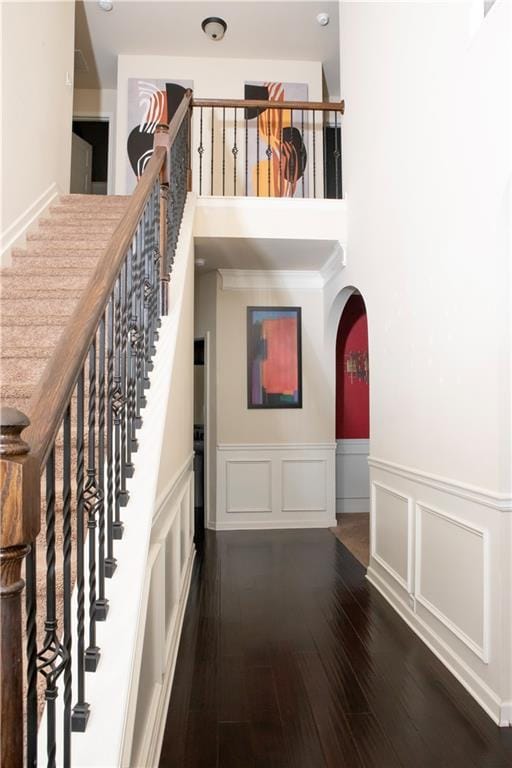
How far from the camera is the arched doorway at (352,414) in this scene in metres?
5.82

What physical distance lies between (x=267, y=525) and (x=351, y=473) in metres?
1.23

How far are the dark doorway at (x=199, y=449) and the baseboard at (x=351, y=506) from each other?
1.63m

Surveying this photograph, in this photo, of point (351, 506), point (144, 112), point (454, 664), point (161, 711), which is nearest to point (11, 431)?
point (161, 711)

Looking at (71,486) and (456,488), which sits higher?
(71,486)

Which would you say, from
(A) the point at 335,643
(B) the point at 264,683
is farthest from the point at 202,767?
(A) the point at 335,643

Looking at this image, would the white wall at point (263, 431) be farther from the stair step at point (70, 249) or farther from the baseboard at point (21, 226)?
the stair step at point (70, 249)

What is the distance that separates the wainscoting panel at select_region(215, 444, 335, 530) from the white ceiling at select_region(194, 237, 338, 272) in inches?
76.3

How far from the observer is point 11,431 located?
2.35 ft

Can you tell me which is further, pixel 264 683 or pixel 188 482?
pixel 188 482

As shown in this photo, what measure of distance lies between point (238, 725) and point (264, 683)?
1.08 feet

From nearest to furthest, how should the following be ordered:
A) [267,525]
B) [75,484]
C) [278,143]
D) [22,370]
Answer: [75,484]
[22,370]
[267,525]
[278,143]

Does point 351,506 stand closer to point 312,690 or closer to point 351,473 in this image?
point 351,473

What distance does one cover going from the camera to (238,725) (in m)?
2.03

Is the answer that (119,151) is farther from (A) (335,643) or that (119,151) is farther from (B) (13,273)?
(A) (335,643)
